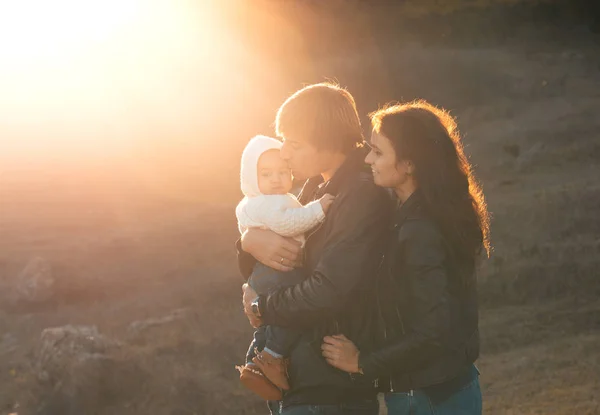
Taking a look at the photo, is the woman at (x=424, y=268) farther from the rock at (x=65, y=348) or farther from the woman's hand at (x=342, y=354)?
the rock at (x=65, y=348)

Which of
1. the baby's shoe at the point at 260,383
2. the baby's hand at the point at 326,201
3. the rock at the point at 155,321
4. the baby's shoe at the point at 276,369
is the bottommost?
the rock at the point at 155,321

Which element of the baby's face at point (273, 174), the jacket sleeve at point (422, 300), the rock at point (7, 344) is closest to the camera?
the jacket sleeve at point (422, 300)

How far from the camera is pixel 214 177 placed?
14367 mm

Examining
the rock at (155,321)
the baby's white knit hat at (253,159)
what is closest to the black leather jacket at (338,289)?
the baby's white knit hat at (253,159)

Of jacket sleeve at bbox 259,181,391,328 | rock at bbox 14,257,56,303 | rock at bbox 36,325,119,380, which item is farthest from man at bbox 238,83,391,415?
→ rock at bbox 14,257,56,303

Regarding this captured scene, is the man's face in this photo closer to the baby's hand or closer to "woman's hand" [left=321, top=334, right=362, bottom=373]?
the baby's hand

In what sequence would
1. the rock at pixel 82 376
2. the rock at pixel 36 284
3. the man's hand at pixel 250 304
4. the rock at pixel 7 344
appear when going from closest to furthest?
the man's hand at pixel 250 304, the rock at pixel 82 376, the rock at pixel 7 344, the rock at pixel 36 284

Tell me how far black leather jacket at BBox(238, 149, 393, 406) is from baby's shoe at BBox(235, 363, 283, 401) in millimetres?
38

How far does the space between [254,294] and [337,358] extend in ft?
1.27

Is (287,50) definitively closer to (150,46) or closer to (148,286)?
(150,46)

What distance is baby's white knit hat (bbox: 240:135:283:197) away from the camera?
2.70 metres

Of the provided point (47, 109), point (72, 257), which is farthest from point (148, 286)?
point (47, 109)

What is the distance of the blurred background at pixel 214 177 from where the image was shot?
8.33 meters

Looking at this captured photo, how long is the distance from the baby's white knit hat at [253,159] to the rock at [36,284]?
952cm
